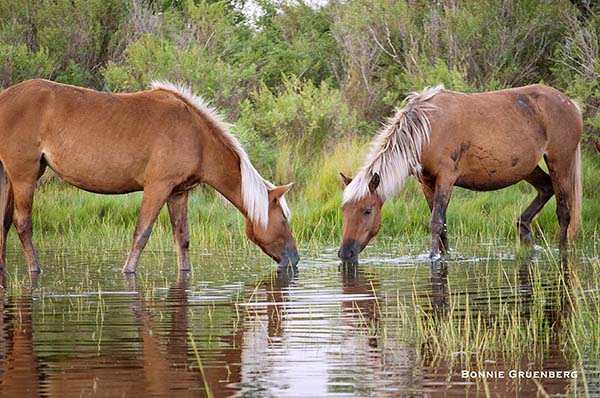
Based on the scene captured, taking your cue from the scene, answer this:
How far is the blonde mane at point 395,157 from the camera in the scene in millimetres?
11109

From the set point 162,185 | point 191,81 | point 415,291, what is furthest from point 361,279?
point 191,81

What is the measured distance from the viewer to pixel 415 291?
8.34 meters

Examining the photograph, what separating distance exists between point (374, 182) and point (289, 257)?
1256mm

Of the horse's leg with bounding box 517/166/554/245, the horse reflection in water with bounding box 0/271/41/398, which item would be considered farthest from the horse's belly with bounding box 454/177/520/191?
the horse reflection in water with bounding box 0/271/41/398

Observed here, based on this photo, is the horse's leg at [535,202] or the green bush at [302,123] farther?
the green bush at [302,123]

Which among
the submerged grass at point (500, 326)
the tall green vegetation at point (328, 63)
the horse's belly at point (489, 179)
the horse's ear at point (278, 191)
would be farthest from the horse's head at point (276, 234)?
the tall green vegetation at point (328, 63)

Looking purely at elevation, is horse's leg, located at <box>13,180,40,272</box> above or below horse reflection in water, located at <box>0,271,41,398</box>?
above

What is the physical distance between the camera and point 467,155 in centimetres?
1173

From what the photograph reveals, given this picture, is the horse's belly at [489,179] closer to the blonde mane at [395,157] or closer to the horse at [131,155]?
the blonde mane at [395,157]

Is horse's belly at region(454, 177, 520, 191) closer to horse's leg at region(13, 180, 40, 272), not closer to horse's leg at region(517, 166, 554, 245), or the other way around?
horse's leg at region(517, 166, 554, 245)

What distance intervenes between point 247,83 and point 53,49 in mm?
3648

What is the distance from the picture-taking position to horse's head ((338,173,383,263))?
1094cm

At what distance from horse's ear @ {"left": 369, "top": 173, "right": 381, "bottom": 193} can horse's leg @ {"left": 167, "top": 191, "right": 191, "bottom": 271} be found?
1.91m

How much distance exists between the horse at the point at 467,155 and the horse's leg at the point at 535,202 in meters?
0.01
